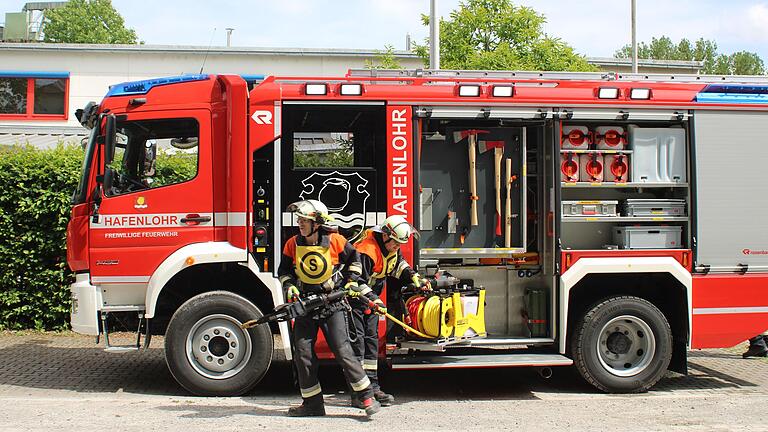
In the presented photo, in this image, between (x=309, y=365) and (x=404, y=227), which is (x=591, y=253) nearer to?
(x=404, y=227)

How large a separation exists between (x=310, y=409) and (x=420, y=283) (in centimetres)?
151

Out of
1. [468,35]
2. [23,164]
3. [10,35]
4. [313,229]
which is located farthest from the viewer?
[10,35]

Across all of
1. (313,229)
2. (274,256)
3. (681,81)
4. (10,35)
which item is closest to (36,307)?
(274,256)

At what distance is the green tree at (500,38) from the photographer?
15.4m

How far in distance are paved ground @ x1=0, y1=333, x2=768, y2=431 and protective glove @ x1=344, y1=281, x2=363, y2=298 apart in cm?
109

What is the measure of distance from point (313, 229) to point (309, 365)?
118 cm

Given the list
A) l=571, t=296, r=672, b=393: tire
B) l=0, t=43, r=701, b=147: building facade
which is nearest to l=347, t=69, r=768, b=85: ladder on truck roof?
l=571, t=296, r=672, b=393: tire

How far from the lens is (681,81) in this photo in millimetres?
8281

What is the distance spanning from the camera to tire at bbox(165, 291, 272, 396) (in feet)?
24.7

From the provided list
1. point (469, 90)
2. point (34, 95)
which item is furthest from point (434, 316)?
point (34, 95)

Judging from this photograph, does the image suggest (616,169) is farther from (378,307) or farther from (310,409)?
(310,409)

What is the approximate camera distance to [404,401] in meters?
7.73

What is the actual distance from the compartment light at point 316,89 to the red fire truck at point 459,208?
14 mm

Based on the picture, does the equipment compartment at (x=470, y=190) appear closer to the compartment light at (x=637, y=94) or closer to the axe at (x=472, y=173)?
the axe at (x=472, y=173)
